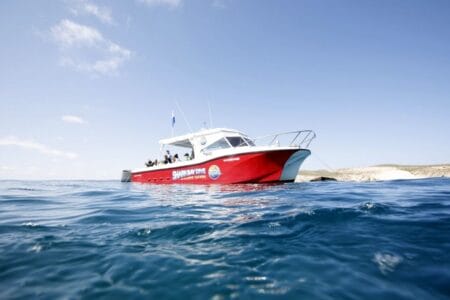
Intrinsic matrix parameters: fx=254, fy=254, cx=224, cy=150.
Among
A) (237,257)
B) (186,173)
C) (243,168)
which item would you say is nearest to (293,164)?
(243,168)

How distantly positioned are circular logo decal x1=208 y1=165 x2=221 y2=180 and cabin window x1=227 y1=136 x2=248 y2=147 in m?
1.73

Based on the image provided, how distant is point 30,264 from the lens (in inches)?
96.3

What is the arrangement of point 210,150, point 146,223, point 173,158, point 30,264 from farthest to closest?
point 173,158
point 210,150
point 146,223
point 30,264

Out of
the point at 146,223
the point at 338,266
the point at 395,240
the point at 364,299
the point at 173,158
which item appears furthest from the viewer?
the point at 173,158

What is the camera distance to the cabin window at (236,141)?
12.9 metres

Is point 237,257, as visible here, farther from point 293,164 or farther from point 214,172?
point 293,164

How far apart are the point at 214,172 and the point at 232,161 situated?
1.11 meters

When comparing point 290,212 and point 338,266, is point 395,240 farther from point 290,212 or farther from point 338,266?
point 290,212

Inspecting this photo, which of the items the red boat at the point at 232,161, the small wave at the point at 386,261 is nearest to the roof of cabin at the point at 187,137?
the red boat at the point at 232,161

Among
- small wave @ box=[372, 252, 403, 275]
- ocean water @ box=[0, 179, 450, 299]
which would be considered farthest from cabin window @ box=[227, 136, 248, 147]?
small wave @ box=[372, 252, 403, 275]

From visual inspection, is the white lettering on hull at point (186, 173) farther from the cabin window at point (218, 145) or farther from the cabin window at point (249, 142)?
the cabin window at point (249, 142)

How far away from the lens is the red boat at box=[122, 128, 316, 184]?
10938 millimetres

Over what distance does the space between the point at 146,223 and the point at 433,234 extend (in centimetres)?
383

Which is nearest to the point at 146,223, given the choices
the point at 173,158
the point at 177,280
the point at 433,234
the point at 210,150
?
the point at 177,280
